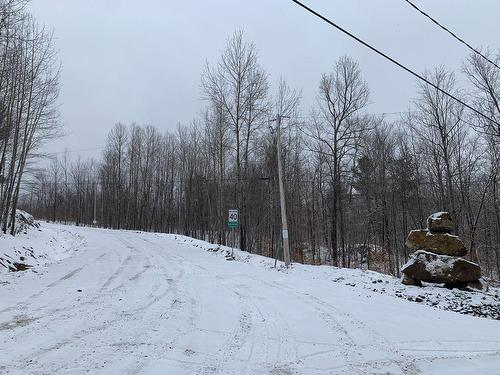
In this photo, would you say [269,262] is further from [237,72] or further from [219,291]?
[237,72]

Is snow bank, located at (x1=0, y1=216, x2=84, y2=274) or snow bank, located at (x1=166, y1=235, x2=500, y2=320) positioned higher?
snow bank, located at (x1=0, y1=216, x2=84, y2=274)

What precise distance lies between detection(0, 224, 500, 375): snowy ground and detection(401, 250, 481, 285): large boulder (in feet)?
7.62

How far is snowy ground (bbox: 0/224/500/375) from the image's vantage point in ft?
18.3

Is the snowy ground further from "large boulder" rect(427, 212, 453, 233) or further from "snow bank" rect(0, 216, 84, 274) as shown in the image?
"large boulder" rect(427, 212, 453, 233)

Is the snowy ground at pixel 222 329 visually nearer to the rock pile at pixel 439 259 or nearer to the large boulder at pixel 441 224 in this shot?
the rock pile at pixel 439 259

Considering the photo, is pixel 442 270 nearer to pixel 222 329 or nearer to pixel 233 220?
pixel 222 329

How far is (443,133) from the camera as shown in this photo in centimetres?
2908

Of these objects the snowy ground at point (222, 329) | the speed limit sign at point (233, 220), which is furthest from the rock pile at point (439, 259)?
the speed limit sign at point (233, 220)

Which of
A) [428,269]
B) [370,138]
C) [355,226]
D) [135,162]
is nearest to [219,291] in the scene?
[428,269]

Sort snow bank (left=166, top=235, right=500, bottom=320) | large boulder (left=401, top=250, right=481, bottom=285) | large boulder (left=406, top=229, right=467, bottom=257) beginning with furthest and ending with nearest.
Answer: large boulder (left=406, top=229, right=467, bottom=257) → large boulder (left=401, top=250, right=481, bottom=285) → snow bank (left=166, top=235, right=500, bottom=320)

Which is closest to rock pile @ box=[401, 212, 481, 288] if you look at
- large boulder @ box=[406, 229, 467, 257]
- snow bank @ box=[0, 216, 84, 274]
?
large boulder @ box=[406, 229, 467, 257]

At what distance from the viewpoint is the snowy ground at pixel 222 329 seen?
220 inches

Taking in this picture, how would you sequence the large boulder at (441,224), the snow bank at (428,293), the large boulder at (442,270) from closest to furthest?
the snow bank at (428,293), the large boulder at (442,270), the large boulder at (441,224)

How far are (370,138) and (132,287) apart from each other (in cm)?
3365
